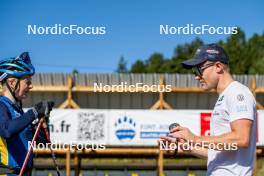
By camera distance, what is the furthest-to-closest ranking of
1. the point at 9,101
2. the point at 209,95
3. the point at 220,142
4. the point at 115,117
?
the point at 209,95 < the point at 115,117 < the point at 9,101 < the point at 220,142

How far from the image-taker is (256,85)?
1477 centimetres

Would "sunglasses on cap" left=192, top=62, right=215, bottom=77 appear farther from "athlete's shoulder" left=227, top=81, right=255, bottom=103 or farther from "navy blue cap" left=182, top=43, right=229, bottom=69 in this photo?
"athlete's shoulder" left=227, top=81, right=255, bottom=103

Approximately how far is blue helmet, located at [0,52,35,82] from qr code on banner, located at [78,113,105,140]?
9841 mm

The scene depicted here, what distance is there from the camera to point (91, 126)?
13.9m

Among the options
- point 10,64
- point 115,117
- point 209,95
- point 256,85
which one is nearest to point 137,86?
point 115,117

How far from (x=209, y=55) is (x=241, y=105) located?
18.5 inches

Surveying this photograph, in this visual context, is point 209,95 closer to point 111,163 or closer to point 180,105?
point 180,105

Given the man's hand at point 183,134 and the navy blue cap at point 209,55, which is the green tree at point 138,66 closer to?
the navy blue cap at point 209,55

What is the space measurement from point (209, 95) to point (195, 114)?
141cm

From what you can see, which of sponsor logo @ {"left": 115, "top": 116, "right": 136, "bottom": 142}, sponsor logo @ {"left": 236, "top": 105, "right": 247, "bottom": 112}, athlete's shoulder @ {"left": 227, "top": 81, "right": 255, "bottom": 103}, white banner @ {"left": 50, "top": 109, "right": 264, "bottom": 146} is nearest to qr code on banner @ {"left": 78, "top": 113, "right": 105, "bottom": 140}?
white banner @ {"left": 50, "top": 109, "right": 264, "bottom": 146}

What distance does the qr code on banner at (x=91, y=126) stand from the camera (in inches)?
545

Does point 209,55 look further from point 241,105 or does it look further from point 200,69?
point 241,105

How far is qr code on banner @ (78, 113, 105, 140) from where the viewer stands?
45.4ft

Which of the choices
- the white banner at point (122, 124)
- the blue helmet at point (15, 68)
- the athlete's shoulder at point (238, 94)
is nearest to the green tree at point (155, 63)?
the white banner at point (122, 124)
